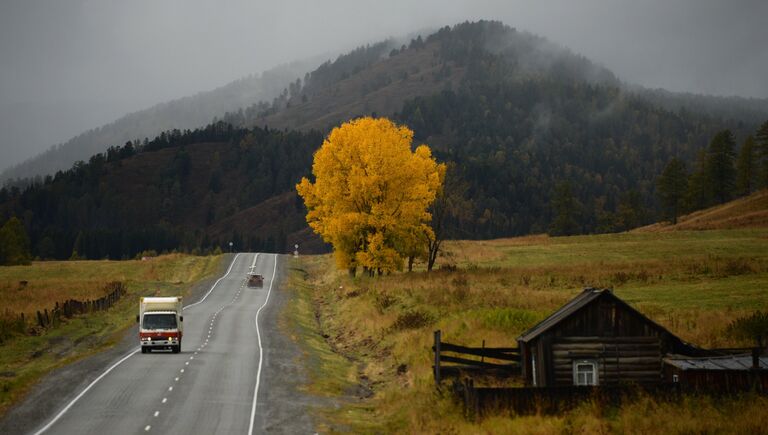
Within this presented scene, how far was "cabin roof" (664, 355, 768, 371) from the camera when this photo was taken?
2561 centimetres

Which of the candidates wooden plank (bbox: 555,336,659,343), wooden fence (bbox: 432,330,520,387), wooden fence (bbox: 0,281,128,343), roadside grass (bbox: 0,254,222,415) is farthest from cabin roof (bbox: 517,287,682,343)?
wooden fence (bbox: 0,281,128,343)

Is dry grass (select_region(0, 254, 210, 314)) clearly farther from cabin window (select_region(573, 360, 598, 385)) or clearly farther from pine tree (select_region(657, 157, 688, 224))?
pine tree (select_region(657, 157, 688, 224))

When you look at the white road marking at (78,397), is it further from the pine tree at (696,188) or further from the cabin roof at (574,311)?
the pine tree at (696,188)

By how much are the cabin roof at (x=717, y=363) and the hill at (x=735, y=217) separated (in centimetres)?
6930

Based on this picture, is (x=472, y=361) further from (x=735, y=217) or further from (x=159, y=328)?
(x=735, y=217)

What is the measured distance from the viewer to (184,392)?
32406 millimetres

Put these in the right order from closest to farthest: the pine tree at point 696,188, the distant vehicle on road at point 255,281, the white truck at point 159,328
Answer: the white truck at point 159,328
the distant vehicle on road at point 255,281
the pine tree at point 696,188

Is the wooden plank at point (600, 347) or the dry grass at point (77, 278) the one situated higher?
the dry grass at point (77, 278)

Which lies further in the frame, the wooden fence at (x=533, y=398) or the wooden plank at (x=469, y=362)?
the wooden plank at (x=469, y=362)

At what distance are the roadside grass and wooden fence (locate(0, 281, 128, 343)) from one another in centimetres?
57

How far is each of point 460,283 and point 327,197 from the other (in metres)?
16.4

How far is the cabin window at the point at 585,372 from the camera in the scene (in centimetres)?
2898

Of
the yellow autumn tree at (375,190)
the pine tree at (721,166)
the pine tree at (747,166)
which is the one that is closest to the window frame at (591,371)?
the yellow autumn tree at (375,190)

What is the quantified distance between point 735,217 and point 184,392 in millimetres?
85425
